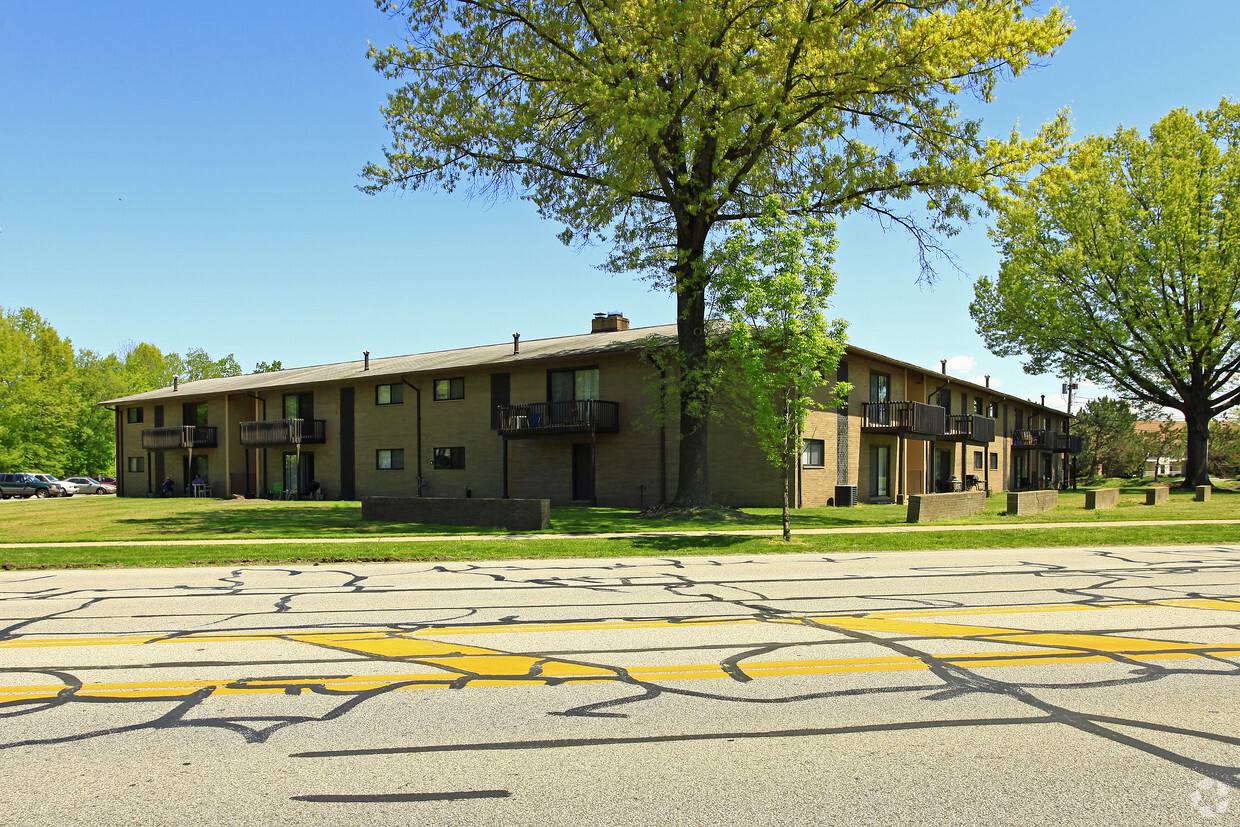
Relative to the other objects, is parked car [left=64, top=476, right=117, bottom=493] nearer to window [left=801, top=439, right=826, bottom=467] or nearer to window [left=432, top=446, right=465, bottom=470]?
window [left=432, top=446, right=465, bottom=470]

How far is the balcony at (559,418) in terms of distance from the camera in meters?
30.8

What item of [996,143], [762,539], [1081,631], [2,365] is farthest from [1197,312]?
[2,365]

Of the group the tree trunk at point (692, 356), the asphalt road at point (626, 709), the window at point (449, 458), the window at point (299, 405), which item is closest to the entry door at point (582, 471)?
the window at point (449, 458)

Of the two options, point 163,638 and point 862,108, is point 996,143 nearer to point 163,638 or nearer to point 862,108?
point 862,108

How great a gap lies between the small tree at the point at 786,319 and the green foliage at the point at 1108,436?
5484 cm

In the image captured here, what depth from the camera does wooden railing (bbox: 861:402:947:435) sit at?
3256 cm

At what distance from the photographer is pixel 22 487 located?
5003 cm

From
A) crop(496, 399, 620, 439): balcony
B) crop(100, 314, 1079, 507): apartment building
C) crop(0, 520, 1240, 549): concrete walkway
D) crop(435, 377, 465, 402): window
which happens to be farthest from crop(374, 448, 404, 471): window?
crop(0, 520, 1240, 549): concrete walkway

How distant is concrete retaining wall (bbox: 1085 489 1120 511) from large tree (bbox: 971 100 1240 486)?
13.3 m

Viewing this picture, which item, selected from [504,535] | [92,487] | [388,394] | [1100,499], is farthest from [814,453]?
[92,487]

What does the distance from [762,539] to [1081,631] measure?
1052 cm

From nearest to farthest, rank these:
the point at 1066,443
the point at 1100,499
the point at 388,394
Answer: the point at 1100,499 → the point at 388,394 → the point at 1066,443

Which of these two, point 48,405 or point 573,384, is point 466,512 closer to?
point 573,384

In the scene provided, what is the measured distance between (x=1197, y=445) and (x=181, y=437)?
168ft
